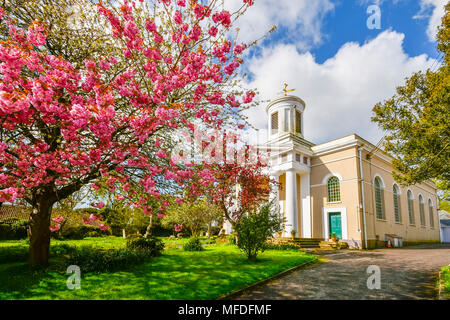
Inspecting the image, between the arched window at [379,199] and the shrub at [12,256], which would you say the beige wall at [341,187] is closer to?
the arched window at [379,199]

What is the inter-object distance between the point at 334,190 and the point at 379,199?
5.14 meters

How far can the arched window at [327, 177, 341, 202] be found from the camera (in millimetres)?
22452

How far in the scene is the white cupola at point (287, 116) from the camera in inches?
1068

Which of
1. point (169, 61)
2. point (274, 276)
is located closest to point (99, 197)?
point (169, 61)

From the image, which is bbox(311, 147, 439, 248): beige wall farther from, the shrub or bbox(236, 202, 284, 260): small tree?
the shrub

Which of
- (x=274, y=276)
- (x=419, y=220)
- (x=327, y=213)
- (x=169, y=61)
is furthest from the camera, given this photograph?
(x=419, y=220)

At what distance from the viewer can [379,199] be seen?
934 inches

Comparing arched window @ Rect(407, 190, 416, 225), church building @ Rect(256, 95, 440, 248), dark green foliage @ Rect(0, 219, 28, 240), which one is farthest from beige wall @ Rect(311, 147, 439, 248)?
dark green foliage @ Rect(0, 219, 28, 240)

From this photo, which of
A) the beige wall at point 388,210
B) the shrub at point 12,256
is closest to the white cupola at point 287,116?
the beige wall at point 388,210

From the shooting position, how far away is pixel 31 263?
8.06m

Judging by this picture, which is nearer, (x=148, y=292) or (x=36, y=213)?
(x=148, y=292)

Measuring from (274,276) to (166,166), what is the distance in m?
5.49

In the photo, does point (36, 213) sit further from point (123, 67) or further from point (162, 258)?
point (123, 67)

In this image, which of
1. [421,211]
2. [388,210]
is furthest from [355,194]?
[421,211]
